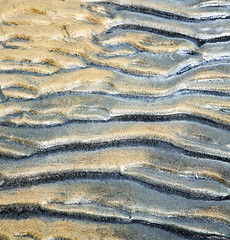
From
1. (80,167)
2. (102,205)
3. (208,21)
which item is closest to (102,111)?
(80,167)

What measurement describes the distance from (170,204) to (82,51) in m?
0.71

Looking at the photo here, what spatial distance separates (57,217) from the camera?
40.5 inches

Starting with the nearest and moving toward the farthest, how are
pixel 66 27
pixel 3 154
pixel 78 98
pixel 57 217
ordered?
1. pixel 57 217
2. pixel 3 154
3. pixel 78 98
4. pixel 66 27

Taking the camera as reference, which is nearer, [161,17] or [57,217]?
[57,217]

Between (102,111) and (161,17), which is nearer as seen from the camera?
(102,111)

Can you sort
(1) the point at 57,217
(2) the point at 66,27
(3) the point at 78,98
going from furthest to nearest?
(2) the point at 66,27, (3) the point at 78,98, (1) the point at 57,217

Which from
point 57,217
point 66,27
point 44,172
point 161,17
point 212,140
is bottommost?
point 57,217

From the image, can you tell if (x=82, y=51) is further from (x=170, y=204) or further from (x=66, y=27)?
(x=170, y=204)

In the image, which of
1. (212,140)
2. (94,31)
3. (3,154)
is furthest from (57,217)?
(94,31)

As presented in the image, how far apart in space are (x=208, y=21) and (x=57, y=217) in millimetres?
1048

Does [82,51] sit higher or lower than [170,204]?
higher

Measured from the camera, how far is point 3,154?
3.71 ft

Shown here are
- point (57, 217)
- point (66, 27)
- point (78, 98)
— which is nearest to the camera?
point (57, 217)

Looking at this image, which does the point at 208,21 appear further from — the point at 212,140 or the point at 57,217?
the point at 57,217
